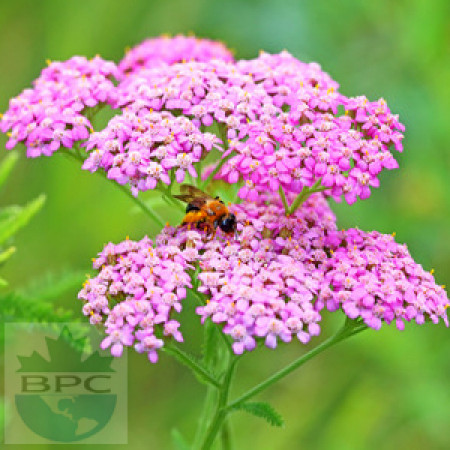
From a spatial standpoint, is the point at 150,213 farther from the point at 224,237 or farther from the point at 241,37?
the point at 241,37

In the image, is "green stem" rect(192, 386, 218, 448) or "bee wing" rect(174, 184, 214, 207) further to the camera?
"green stem" rect(192, 386, 218, 448)

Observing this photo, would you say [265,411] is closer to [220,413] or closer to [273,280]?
[220,413]

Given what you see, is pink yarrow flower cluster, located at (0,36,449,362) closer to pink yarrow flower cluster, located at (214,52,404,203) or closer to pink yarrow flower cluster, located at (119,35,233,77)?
pink yarrow flower cluster, located at (214,52,404,203)

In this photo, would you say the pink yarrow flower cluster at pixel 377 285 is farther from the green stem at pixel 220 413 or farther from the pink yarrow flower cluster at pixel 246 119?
the green stem at pixel 220 413

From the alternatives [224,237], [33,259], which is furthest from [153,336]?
[33,259]

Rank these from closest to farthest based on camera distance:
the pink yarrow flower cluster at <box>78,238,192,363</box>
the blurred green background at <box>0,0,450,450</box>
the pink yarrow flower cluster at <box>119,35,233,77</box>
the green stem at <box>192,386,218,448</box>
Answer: the pink yarrow flower cluster at <box>78,238,192,363</box> < the green stem at <box>192,386,218,448</box> < the pink yarrow flower cluster at <box>119,35,233,77</box> < the blurred green background at <box>0,0,450,450</box>

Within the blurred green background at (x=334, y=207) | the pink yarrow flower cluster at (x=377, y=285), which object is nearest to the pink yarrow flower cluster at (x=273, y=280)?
the pink yarrow flower cluster at (x=377, y=285)

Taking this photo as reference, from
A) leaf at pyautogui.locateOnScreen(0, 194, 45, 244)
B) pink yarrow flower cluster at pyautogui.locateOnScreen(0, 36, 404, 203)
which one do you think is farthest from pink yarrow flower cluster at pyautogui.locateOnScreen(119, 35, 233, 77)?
leaf at pyautogui.locateOnScreen(0, 194, 45, 244)
